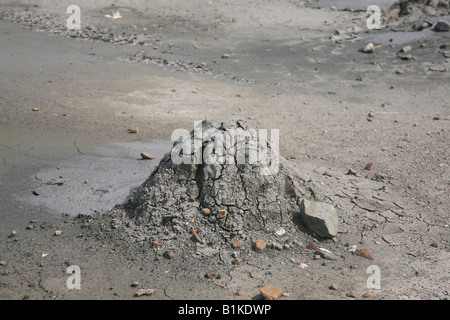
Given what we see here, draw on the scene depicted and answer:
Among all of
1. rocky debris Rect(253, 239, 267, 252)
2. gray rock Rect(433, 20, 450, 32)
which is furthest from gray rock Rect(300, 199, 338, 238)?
gray rock Rect(433, 20, 450, 32)

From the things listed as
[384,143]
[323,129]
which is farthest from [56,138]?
[384,143]

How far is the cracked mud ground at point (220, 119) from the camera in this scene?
376 cm

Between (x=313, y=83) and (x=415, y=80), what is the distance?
184 centimetres

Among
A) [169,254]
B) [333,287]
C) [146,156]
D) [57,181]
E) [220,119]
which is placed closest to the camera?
[333,287]

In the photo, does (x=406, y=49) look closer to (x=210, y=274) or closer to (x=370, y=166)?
(x=370, y=166)

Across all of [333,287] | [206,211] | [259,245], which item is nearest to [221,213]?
[206,211]

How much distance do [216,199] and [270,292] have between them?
102cm

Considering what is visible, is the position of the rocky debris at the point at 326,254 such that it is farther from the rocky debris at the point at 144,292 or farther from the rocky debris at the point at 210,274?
the rocky debris at the point at 144,292

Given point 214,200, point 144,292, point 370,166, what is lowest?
point 144,292

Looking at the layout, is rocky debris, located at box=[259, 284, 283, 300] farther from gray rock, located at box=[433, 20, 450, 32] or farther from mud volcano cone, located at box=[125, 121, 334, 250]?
gray rock, located at box=[433, 20, 450, 32]

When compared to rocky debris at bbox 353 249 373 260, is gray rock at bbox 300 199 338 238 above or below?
above

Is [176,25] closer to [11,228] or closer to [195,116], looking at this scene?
[195,116]

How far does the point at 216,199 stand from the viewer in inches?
164

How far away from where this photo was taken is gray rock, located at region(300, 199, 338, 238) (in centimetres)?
416
